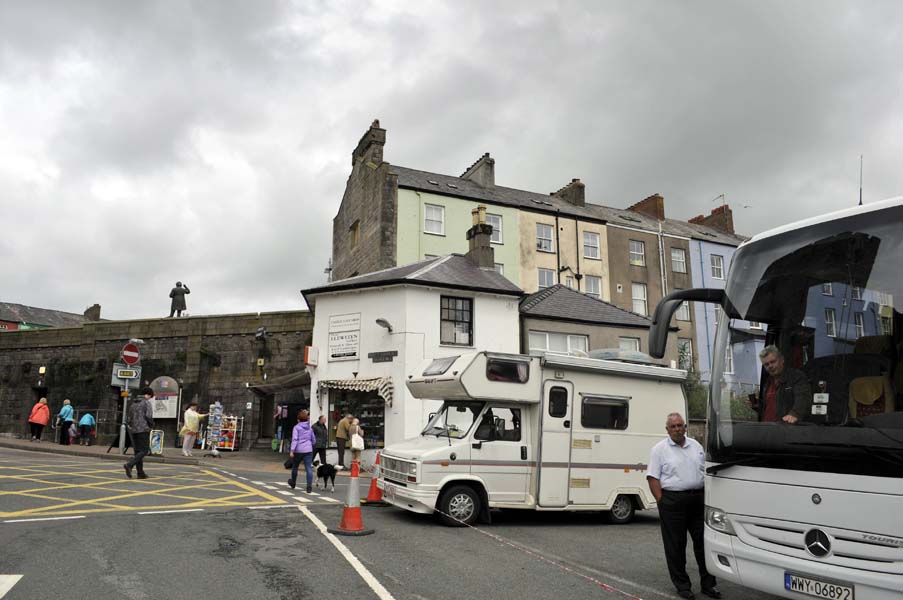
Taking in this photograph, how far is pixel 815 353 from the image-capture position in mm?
5129

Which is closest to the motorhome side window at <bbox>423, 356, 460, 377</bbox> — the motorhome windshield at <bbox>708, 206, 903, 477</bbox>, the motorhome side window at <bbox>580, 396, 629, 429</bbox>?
the motorhome side window at <bbox>580, 396, 629, 429</bbox>

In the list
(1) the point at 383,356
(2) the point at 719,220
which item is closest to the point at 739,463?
(1) the point at 383,356

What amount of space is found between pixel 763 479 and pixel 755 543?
0.52 meters

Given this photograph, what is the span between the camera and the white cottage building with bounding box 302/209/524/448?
834 inches

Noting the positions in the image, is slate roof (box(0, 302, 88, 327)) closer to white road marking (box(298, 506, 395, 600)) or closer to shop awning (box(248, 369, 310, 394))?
shop awning (box(248, 369, 310, 394))

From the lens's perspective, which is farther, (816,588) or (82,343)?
(82,343)

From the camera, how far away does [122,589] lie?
562 cm

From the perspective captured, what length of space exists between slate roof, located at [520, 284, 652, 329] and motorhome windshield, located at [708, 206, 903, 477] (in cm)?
1822

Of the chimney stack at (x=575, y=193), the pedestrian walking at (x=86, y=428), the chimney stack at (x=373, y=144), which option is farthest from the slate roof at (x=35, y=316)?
the chimney stack at (x=575, y=193)

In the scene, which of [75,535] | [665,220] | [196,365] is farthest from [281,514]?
[665,220]

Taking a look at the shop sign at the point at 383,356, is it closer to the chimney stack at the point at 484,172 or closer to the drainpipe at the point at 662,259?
the chimney stack at the point at 484,172

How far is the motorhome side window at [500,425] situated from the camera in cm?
1039

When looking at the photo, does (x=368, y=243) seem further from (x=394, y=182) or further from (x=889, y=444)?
(x=889, y=444)

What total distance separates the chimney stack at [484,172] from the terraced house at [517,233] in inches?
2.2
